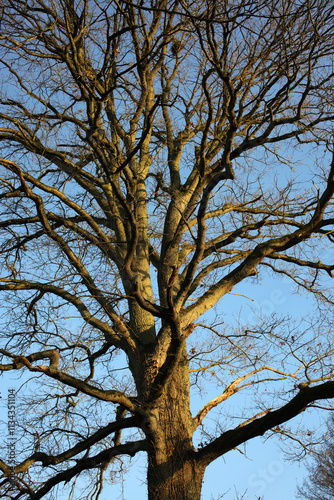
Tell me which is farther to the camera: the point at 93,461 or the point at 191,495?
the point at 93,461

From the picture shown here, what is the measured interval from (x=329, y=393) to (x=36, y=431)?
3.18 m

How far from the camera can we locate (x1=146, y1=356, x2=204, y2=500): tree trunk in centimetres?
429

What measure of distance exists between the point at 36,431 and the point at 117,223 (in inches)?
104

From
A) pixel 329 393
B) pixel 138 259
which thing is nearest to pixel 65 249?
pixel 138 259

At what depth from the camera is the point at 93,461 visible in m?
4.81

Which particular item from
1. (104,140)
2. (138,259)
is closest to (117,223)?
(138,259)

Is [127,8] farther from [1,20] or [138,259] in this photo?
[138,259]

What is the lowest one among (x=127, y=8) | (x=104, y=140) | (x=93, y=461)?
(x=93, y=461)

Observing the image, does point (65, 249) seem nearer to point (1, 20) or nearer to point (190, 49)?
point (1, 20)

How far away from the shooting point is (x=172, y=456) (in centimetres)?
444

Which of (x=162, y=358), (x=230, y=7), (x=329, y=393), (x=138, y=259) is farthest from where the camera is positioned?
(x=138, y=259)

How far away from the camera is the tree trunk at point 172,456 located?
14.1 ft

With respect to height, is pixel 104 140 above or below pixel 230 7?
below

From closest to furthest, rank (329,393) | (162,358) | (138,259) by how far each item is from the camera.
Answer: (329,393) < (162,358) < (138,259)
